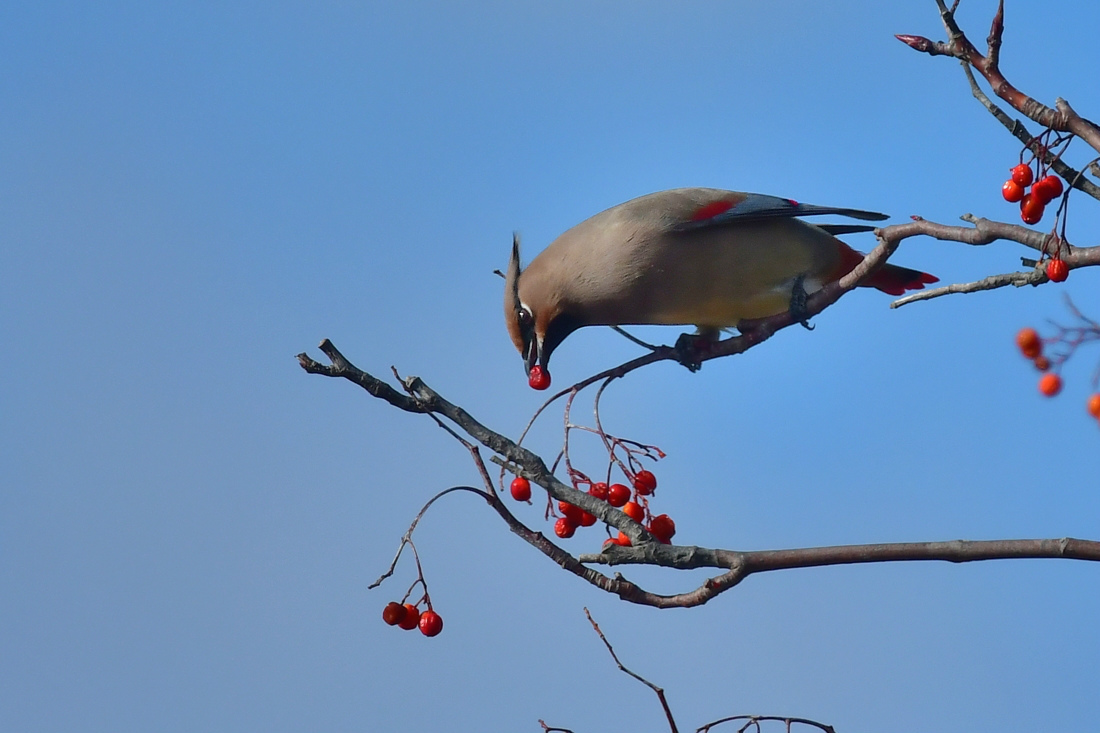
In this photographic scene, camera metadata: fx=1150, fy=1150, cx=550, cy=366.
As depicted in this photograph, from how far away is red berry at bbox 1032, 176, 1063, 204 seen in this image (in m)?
2.56

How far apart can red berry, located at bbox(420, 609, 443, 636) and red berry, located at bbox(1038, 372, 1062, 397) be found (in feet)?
5.14

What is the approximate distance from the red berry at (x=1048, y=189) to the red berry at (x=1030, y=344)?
428mm

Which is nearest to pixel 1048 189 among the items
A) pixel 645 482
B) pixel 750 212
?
pixel 645 482

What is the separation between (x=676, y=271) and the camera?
13.4ft

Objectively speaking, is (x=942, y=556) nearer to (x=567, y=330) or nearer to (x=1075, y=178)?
(x=1075, y=178)

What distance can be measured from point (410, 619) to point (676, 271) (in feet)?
6.11

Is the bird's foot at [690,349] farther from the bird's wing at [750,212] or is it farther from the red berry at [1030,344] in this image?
the red berry at [1030,344]

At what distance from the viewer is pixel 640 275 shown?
4074 millimetres

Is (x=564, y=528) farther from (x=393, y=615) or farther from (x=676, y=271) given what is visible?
(x=676, y=271)

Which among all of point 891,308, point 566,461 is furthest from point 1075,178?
point 566,461

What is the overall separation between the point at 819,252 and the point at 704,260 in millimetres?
477

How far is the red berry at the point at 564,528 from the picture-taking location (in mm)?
2893


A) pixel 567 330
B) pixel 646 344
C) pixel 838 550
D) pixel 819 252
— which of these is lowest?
pixel 838 550

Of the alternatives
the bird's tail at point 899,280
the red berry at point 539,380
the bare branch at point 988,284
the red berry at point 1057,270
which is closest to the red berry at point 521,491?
the red berry at point 539,380
